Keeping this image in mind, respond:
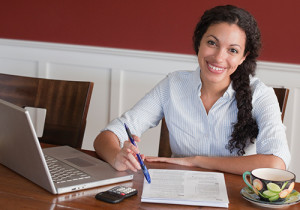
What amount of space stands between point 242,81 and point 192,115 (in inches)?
9.3

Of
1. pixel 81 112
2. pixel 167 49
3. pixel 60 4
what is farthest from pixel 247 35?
pixel 60 4

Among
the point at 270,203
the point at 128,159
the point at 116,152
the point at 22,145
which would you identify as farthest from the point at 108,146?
the point at 270,203

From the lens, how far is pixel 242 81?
1.90m

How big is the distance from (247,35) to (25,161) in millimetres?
934

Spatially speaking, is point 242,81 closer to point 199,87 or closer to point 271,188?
point 199,87

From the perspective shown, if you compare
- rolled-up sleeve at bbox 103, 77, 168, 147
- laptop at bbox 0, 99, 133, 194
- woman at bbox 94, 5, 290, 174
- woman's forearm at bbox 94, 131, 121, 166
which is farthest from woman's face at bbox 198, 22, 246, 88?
laptop at bbox 0, 99, 133, 194

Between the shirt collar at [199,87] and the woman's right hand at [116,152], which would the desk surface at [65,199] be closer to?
the woman's right hand at [116,152]

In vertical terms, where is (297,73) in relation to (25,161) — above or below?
above

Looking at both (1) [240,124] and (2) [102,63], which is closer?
(1) [240,124]

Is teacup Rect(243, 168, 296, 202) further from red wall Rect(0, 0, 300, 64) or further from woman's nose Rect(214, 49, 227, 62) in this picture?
red wall Rect(0, 0, 300, 64)

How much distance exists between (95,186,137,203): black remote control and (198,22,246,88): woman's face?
664 mm

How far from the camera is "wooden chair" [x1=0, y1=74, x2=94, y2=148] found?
6.70 feet

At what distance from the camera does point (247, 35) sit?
72.4 inches

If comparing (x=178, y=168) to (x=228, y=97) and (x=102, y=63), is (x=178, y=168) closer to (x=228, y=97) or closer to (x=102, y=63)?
(x=228, y=97)
